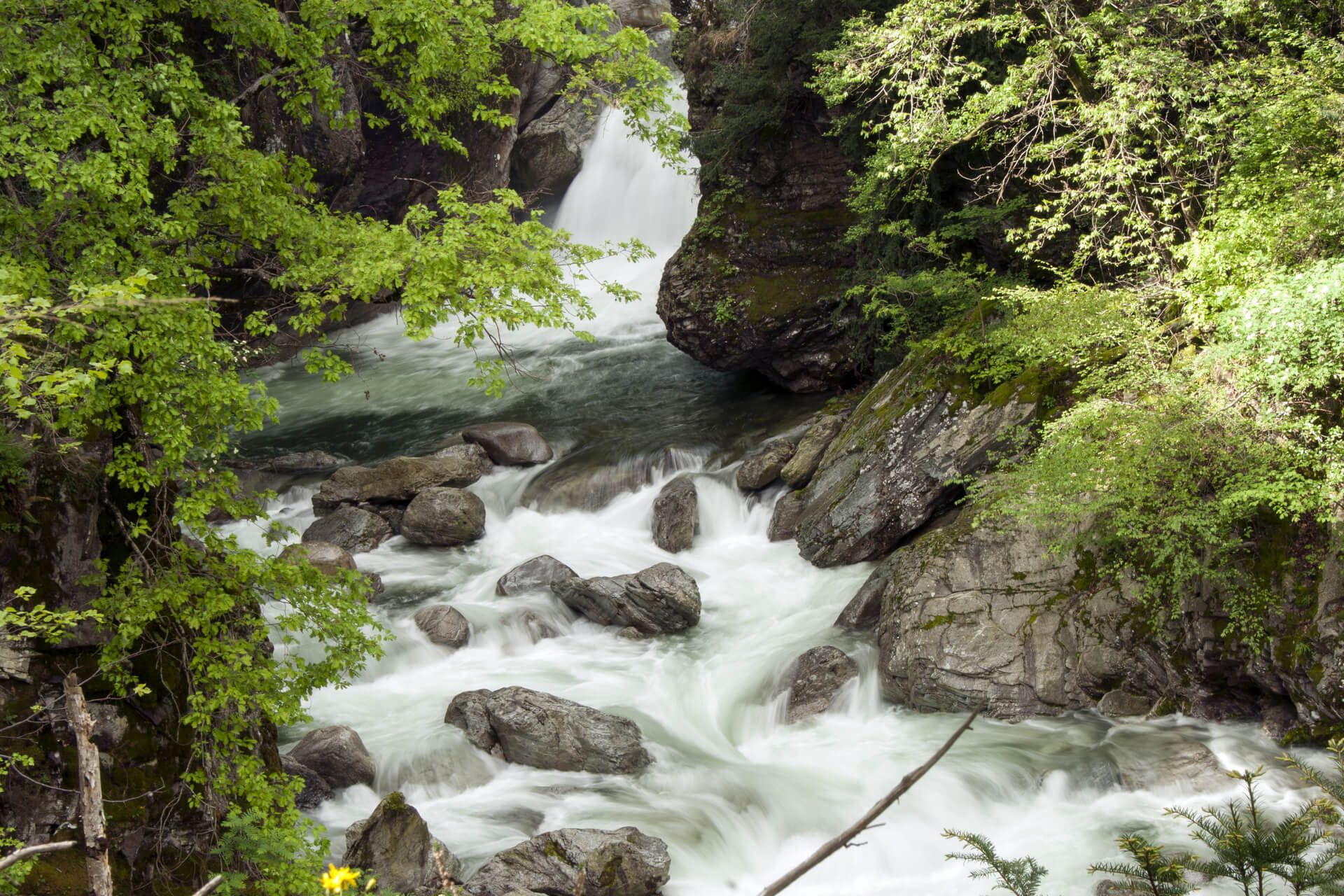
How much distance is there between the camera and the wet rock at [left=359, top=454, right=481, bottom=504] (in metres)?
13.6

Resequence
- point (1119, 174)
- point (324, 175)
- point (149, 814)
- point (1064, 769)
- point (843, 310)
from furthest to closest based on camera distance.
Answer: point (324, 175) → point (843, 310) → point (1119, 174) → point (1064, 769) → point (149, 814)

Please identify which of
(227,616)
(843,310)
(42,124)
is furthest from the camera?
(843,310)

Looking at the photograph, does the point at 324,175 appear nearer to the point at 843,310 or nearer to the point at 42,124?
the point at 843,310

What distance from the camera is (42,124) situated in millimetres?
5191

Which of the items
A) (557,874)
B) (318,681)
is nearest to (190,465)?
(318,681)

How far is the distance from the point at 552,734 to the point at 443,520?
540cm

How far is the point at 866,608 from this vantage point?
9680 mm

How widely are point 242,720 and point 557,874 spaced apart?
2.38m

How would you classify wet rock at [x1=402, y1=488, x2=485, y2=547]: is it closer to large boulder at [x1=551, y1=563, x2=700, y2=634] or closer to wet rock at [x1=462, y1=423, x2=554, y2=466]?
wet rock at [x1=462, y1=423, x2=554, y2=466]

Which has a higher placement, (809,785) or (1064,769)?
(1064,769)

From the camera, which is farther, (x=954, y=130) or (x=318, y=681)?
(x=954, y=130)

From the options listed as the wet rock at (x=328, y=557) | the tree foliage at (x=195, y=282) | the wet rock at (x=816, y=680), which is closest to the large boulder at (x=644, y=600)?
the wet rock at (x=816, y=680)

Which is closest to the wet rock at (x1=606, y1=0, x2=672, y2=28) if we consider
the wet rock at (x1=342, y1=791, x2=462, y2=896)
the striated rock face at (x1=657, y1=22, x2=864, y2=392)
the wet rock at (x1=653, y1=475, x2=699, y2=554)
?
the striated rock face at (x1=657, y1=22, x2=864, y2=392)

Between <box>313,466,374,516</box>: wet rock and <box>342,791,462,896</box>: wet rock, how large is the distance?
751 centimetres
